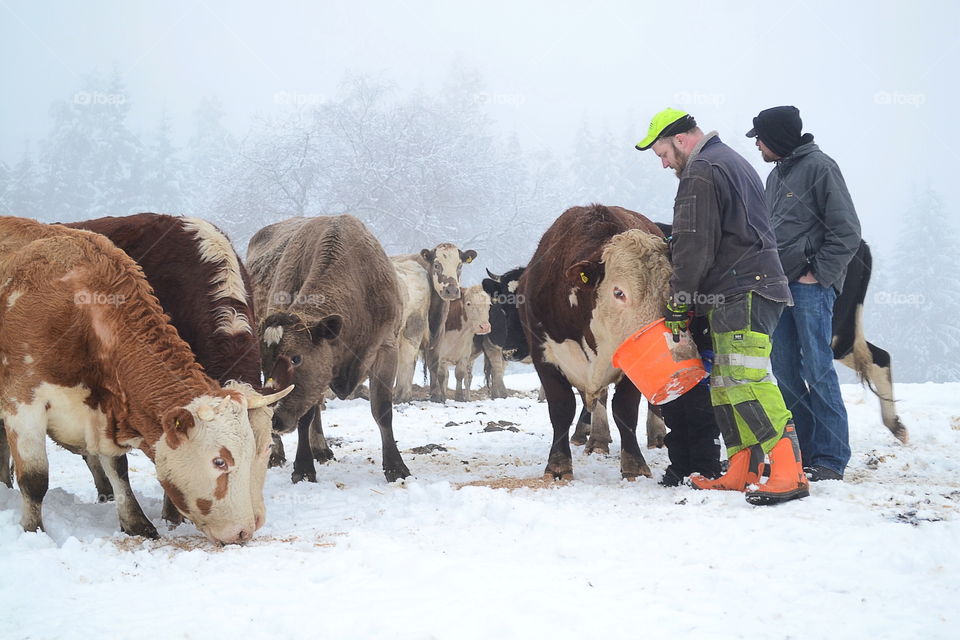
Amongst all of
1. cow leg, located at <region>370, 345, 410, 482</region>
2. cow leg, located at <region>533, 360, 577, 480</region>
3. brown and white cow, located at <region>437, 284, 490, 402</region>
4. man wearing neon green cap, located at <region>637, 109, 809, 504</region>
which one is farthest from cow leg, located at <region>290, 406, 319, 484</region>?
brown and white cow, located at <region>437, 284, 490, 402</region>

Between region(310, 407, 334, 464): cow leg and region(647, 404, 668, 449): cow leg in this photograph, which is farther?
region(647, 404, 668, 449): cow leg

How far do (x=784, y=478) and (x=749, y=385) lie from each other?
1.85 feet

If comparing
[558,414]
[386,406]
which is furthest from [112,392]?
[558,414]

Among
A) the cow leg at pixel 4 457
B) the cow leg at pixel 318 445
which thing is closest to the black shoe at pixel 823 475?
the cow leg at pixel 318 445

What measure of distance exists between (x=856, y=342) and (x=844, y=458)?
2.00 m

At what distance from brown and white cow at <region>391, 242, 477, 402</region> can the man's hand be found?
9674 mm

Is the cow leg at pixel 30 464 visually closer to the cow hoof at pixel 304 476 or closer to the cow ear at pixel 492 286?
the cow hoof at pixel 304 476

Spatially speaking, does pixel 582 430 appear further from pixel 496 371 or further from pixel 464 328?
pixel 464 328

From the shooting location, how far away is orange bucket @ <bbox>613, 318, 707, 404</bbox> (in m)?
4.77

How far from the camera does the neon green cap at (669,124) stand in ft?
17.0

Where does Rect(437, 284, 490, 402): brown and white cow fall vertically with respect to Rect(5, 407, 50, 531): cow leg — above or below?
below

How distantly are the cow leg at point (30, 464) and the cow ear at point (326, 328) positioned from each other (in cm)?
205

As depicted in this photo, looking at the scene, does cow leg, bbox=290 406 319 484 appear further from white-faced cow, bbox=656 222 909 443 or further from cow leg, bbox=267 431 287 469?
white-faced cow, bbox=656 222 909 443

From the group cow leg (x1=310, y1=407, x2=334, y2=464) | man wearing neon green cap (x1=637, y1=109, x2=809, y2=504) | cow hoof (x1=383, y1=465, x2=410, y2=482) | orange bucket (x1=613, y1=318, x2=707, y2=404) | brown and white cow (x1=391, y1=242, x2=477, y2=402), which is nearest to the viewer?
man wearing neon green cap (x1=637, y1=109, x2=809, y2=504)
